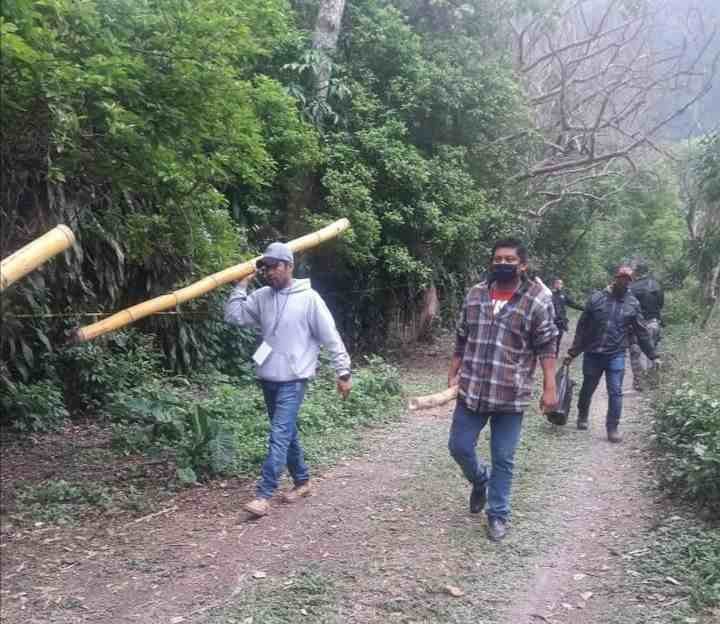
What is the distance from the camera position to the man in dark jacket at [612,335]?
28.1 feet

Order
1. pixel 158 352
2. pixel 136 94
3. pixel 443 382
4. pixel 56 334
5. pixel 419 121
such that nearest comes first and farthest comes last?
pixel 136 94 < pixel 56 334 < pixel 158 352 < pixel 443 382 < pixel 419 121

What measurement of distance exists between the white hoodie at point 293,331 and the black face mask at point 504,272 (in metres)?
1.20

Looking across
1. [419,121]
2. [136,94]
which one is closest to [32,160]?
[136,94]

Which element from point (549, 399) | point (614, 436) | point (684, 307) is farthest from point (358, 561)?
point (684, 307)

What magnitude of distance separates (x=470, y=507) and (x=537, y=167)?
13.4 metres

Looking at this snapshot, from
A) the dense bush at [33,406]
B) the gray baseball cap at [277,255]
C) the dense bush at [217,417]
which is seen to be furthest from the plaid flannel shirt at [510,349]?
the dense bush at [33,406]

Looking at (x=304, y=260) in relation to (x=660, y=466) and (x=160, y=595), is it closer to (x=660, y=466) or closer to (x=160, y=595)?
(x=660, y=466)

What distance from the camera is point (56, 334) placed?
8.06 m

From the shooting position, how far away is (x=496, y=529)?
17.2 feet

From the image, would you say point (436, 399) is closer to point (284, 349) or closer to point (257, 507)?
point (284, 349)

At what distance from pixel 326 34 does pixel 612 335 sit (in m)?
7.28

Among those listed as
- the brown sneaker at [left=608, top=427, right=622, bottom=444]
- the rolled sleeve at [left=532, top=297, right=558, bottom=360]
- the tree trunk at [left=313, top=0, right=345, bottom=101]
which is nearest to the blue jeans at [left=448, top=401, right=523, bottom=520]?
the rolled sleeve at [left=532, top=297, right=558, bottom=360]

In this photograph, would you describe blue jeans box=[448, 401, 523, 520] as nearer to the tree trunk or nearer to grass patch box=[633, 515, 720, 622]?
grass patch box=[633, 515, 720, 622]

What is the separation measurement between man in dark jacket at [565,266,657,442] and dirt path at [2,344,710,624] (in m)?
2.08
